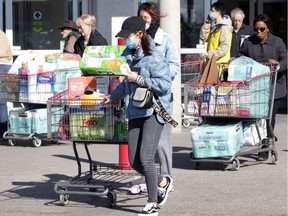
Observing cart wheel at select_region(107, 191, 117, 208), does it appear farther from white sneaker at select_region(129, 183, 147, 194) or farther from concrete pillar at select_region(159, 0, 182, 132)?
concrete pillar at select_region(159, 0, 182, 132)

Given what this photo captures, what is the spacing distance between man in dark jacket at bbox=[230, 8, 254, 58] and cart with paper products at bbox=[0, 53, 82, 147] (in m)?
2.25

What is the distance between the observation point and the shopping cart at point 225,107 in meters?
11.0

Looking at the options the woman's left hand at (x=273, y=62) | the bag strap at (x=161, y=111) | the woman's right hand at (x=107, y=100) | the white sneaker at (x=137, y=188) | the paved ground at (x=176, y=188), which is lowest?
the paved ground at (x=176, y=188)

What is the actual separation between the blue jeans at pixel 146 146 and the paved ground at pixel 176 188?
0.50 m

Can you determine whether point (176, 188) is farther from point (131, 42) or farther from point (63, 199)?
point (131, 42)

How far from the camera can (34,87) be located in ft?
43.4

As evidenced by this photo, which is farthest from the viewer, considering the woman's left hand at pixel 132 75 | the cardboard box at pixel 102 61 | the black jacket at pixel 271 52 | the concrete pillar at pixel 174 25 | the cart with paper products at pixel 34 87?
the concrete pillar at pixel 174 25

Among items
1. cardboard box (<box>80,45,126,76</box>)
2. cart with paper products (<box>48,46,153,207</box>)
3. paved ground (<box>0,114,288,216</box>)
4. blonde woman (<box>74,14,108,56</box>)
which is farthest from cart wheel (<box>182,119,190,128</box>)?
cardboard box (<box>80,45,126,76</box>)

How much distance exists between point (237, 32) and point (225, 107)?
233 centimetres

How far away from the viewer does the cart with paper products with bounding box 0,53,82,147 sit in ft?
42.7

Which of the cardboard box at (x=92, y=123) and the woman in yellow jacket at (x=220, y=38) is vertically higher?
the woman in yellow jacket at (x=220, y=38)

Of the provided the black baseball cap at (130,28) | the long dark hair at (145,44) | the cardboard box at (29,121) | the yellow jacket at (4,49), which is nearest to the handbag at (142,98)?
the long dark hair at (145,44)

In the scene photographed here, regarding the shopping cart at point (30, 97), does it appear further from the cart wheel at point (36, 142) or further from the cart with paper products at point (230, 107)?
the cart with paper products at point (230, 107)

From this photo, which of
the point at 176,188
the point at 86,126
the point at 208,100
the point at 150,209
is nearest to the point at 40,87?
the point at 208,100
